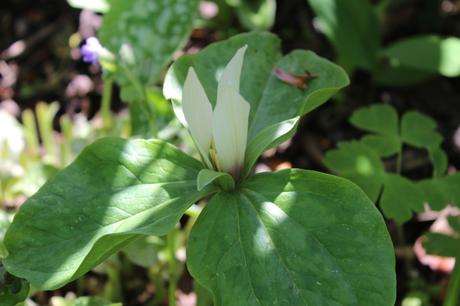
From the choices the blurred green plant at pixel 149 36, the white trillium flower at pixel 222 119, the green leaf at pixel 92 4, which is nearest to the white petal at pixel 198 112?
the white trillium flower at pixel 222 119

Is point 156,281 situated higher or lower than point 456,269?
lower

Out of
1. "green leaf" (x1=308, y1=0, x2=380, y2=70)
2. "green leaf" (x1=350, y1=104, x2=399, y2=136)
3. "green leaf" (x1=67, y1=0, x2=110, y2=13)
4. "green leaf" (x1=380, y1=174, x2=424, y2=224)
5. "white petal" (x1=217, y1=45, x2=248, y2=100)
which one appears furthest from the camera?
"green leaf" (x1=308, y1=0, x2=380, y2=70)

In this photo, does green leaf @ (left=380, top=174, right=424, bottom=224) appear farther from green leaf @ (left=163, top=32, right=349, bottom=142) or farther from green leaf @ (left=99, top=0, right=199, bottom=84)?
green leaf @ (left=99, top=0, right=199, bottom=84)

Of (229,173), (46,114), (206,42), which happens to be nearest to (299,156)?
(206,42)

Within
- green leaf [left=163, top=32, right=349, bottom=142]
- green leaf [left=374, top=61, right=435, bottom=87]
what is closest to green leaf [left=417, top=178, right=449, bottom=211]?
green leaf [left=163, top=32, right=349, bottom=142]

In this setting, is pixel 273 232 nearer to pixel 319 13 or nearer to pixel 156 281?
pixel 156 281

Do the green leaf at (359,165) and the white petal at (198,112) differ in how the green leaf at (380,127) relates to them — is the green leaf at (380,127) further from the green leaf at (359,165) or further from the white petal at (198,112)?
the white petal at (198,112)

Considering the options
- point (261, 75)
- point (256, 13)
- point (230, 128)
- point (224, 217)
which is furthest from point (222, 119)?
point (256, 13)

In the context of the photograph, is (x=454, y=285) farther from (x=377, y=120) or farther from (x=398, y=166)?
(x=377, y=120)
